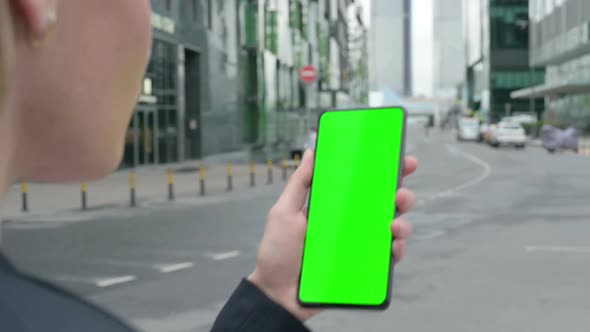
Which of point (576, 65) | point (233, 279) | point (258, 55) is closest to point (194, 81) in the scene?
point (258, 55)

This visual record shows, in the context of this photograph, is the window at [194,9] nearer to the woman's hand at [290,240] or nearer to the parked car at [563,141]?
the parked car at [563,141]

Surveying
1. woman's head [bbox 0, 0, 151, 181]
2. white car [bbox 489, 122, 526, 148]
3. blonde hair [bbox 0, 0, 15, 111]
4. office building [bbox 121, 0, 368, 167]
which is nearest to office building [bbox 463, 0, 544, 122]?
office building [bbox 121, 0, 368, 167]

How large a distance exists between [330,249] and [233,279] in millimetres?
7321

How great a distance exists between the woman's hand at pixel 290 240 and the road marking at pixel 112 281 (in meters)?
7.16

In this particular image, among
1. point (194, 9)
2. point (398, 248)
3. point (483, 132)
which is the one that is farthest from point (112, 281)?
point (483, 132)

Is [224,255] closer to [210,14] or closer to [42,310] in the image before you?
[42,310]

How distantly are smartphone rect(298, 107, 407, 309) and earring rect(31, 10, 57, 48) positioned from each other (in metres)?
1.09

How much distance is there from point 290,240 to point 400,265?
326 inches

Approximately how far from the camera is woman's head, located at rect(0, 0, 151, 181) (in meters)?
0.80

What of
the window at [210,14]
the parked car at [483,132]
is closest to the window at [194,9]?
the window at [210,14]

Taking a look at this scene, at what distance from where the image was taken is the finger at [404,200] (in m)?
1.88

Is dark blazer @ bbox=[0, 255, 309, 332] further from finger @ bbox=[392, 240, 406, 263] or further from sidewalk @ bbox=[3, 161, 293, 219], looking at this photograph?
sidewalk @ bbox=[3, 161, 293, 219]

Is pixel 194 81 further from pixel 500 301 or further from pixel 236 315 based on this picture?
pixel 236 315

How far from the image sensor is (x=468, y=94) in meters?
166
